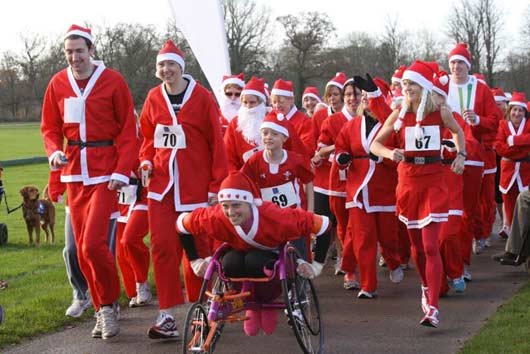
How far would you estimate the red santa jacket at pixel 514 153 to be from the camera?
1211cm

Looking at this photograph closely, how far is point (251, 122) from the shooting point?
28.5 feet

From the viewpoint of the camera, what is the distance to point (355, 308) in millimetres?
8188

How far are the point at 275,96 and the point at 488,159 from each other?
338 centimetres

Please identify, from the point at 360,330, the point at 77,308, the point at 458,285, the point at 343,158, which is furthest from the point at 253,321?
the point at 458,285

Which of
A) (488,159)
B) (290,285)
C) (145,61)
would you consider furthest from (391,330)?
(145,61)

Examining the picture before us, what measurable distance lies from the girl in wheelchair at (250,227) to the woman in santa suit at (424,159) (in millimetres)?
1615

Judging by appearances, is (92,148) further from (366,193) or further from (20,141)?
(20,141)

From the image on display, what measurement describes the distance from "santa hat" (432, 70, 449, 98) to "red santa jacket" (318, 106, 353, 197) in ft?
5.13

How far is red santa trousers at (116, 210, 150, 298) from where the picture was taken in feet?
26.9

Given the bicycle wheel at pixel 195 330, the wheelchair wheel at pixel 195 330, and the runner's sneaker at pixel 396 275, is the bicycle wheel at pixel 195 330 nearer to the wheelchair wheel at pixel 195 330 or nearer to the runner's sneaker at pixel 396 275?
the wheelchair wheel at pixel 195 330

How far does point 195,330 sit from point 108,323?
5.32ft

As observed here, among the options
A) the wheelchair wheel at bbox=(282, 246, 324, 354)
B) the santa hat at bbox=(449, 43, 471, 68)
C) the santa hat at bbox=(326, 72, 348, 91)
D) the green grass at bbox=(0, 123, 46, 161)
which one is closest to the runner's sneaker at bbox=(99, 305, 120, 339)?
the wheelchair wheel at bbox=(282, 246, 324, 354)

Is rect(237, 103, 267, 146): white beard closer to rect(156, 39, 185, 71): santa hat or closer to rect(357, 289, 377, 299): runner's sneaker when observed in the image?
rect(156, 39, 185, 71): santa hat

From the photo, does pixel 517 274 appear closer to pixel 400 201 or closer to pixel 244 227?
pixel 400 201
